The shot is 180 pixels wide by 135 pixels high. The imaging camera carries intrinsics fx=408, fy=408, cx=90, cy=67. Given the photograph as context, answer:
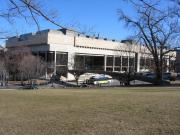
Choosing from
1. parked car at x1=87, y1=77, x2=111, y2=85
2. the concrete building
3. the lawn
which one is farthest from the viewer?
the concrete building

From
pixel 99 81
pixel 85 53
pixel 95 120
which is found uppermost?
pixel 85 53

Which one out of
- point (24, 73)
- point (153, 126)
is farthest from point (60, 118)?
point (24, 73)

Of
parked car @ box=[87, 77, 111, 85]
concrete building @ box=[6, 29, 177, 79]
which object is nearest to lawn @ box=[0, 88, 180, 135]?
parked car @ box=[87, 77, 111, 85]

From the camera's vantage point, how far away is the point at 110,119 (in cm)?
1102

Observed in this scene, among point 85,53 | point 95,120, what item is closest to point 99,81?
point 85,53

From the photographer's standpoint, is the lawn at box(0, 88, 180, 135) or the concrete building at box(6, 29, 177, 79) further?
the concrete building at box(6, 29, 177, 79)

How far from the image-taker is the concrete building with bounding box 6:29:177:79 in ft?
343

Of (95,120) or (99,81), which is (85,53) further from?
(95,120)

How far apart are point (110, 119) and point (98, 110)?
172 centimetres

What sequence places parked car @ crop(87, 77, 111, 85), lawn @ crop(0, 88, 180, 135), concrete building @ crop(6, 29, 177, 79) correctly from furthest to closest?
1. concrete building @ crop(6, 29, 177, 79)
2. parked car @ crop(87, 77, 111, 85)
3. lawn @ crop(0, 88, 180, 135)

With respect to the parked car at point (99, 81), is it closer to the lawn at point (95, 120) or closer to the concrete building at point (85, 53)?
the concrete building at point (85, 53)

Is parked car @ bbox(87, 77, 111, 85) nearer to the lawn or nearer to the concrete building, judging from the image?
the concrete building

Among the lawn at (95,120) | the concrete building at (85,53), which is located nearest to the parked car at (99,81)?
the concrete building at (85,53)

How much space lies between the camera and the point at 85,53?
120188 mm
